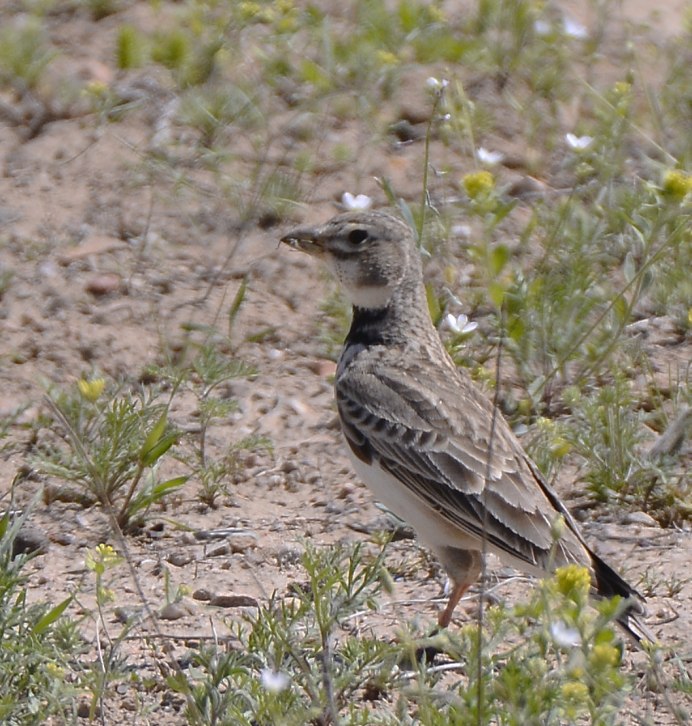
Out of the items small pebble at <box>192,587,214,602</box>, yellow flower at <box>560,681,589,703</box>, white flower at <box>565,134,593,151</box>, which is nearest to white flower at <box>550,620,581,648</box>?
yellow flower at <box>560,681,589,703</box>

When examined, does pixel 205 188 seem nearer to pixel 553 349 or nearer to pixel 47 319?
pixel 47 319

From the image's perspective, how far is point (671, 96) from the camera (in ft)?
27.9

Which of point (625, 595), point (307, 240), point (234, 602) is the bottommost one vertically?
point (234, 602)

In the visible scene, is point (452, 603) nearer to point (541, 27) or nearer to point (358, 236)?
point (358, 236)

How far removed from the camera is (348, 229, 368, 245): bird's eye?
5758 millimetres

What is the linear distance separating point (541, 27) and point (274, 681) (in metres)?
5.92

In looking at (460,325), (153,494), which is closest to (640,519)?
(460,325)

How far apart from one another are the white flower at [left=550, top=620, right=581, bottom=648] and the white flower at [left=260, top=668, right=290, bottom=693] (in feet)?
2.52

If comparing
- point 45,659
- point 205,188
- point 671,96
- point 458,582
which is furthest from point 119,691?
point 671,96

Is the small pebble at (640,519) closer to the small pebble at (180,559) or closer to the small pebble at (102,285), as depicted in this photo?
the small pebble at (180,559)

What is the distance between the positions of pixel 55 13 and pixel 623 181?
143 inches

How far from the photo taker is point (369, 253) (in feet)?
18.9

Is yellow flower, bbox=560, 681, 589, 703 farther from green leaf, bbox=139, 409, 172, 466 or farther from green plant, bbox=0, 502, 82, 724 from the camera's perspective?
green leaf, bbox=139, 409, 172, 466

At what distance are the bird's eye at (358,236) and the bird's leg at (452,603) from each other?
4.52 ft
